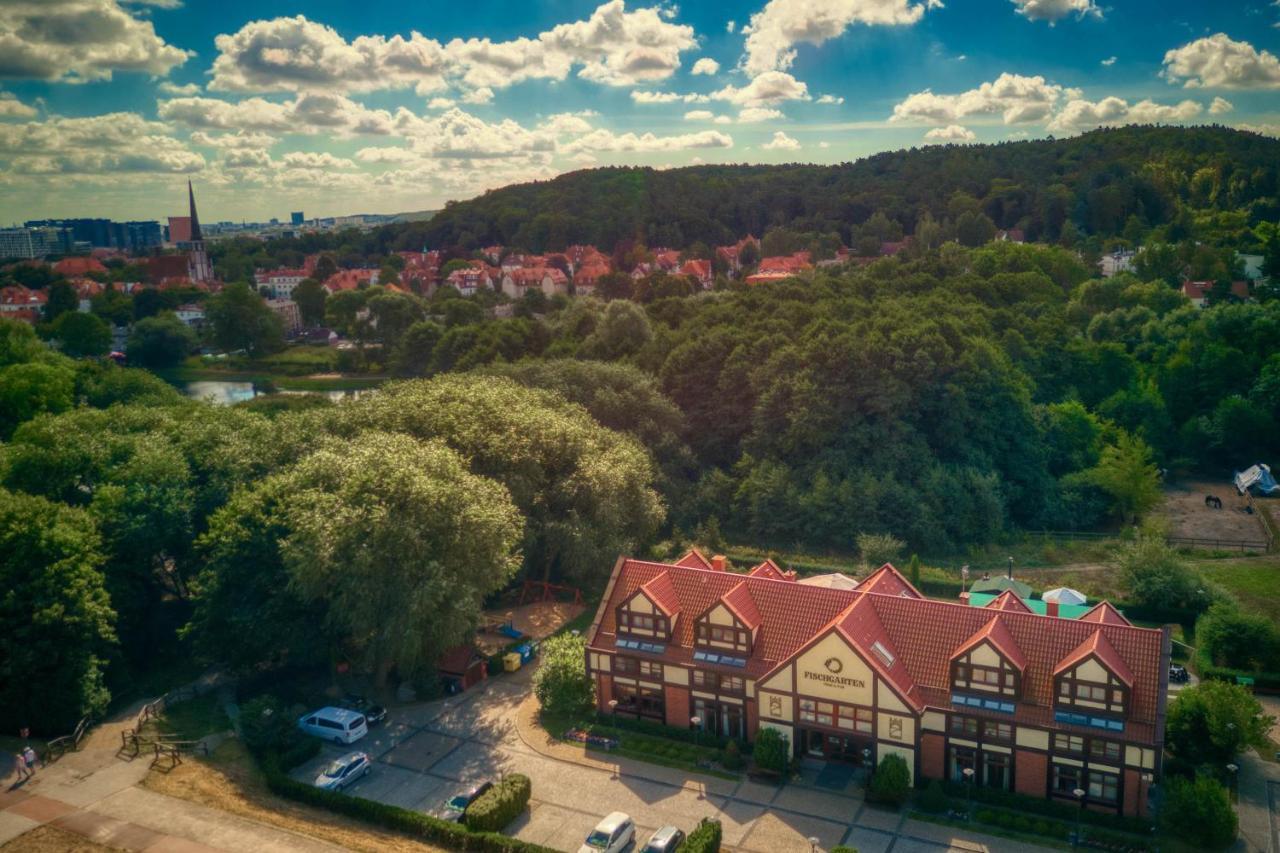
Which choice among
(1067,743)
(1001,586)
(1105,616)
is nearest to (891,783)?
(1067,743)

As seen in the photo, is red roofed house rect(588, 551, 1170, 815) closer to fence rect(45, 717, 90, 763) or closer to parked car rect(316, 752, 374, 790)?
parked car rect(316, 752, 374, 790)

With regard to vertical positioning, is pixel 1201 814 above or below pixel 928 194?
below

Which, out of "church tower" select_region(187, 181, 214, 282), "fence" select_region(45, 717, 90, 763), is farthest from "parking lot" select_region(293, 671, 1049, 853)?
"church tower" select_region(187, 181, 214, 282)

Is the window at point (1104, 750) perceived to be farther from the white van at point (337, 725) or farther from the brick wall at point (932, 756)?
the white van at point (337, 725)

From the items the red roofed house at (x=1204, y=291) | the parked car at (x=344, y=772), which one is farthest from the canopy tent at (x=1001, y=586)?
the red roofed house at (x=1204, y=291)

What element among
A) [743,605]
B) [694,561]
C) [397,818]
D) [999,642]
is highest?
[694,561]

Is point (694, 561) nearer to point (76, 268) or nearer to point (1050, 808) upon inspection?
point (1050, 808)
